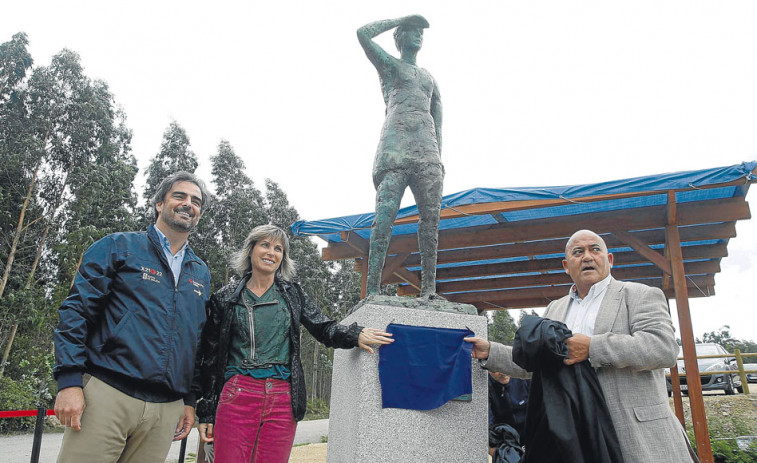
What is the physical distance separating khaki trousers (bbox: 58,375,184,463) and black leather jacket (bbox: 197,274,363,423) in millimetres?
250

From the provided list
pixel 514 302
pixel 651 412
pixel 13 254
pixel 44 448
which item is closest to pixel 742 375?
pixel 514 302

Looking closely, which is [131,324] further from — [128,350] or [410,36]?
[410,36]

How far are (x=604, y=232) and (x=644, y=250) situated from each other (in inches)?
22.3

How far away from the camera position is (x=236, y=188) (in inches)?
849

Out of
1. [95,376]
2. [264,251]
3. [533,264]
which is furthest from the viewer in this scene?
[533,264]

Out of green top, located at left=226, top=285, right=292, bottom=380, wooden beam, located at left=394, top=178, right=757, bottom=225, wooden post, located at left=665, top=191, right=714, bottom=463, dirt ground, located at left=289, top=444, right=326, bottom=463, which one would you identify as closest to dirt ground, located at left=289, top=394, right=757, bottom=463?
dirt ground, located at left=289, top=444, right=326, bottom=463

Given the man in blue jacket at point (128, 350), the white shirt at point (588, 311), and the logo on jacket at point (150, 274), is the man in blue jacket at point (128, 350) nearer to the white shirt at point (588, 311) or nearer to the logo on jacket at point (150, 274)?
the logo on jacket at point (150, 274)

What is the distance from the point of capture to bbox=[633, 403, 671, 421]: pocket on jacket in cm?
187

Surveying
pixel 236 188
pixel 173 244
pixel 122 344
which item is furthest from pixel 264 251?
pixel 236 188

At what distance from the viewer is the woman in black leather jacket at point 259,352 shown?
7.32 ft

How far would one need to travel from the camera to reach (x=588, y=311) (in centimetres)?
219

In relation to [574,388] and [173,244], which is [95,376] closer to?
[173,244]

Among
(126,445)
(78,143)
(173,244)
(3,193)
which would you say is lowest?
(126,445)

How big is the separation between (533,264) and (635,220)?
2.59 meters
